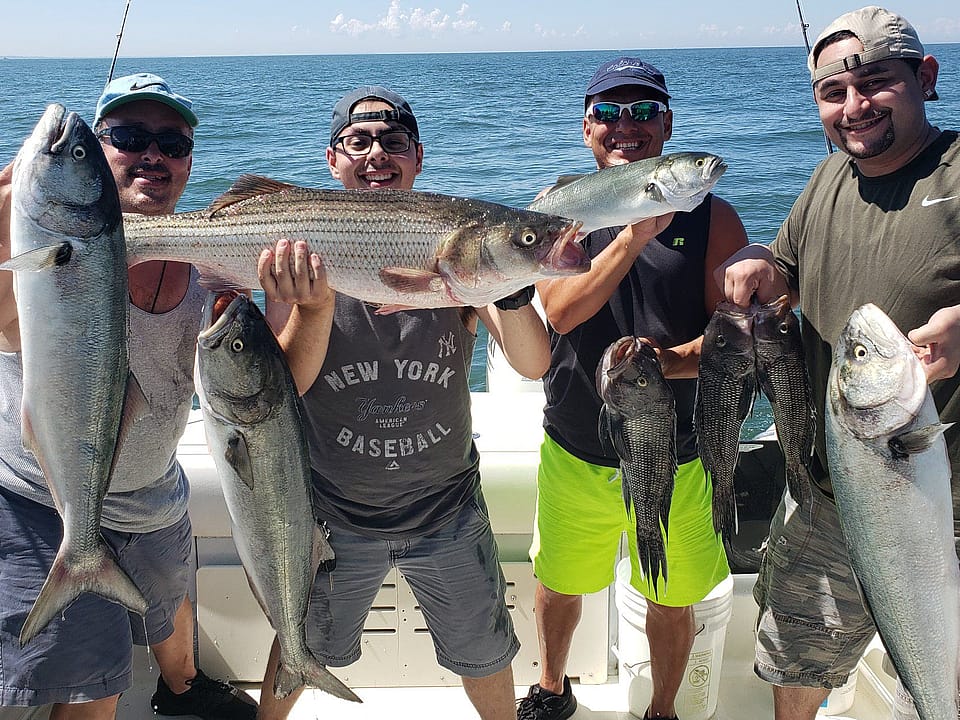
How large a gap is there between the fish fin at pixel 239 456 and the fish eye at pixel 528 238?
0.96 metres

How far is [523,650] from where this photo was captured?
421cm

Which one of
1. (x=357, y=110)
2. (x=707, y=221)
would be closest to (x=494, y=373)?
(x=707, y=221)

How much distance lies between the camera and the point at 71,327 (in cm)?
214

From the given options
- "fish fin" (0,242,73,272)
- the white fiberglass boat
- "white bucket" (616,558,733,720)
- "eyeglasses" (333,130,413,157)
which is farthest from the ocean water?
"fish fin" (0,242,73,272)

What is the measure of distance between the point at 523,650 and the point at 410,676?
0.56 meters

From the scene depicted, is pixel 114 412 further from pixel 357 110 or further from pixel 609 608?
pixel 609 608

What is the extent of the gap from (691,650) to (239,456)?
7.74 feet

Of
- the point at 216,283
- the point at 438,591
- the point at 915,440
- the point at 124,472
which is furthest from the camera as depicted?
the point at 438,591

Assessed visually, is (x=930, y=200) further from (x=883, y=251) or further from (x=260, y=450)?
(x=260, y=450)

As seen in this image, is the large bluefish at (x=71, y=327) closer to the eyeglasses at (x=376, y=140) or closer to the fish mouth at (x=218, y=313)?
the fish mouth at (x=218, y=313)

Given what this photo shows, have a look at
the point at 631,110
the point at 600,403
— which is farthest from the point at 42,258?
the point at 631,110

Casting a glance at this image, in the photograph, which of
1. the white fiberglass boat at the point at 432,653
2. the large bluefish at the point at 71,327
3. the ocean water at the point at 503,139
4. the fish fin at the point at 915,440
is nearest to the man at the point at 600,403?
the white fiberglass boat at the point at 432,653

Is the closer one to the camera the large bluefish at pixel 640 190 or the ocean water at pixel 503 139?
the large bluefish at pixel 640 190

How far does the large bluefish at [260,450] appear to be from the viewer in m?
2.39
